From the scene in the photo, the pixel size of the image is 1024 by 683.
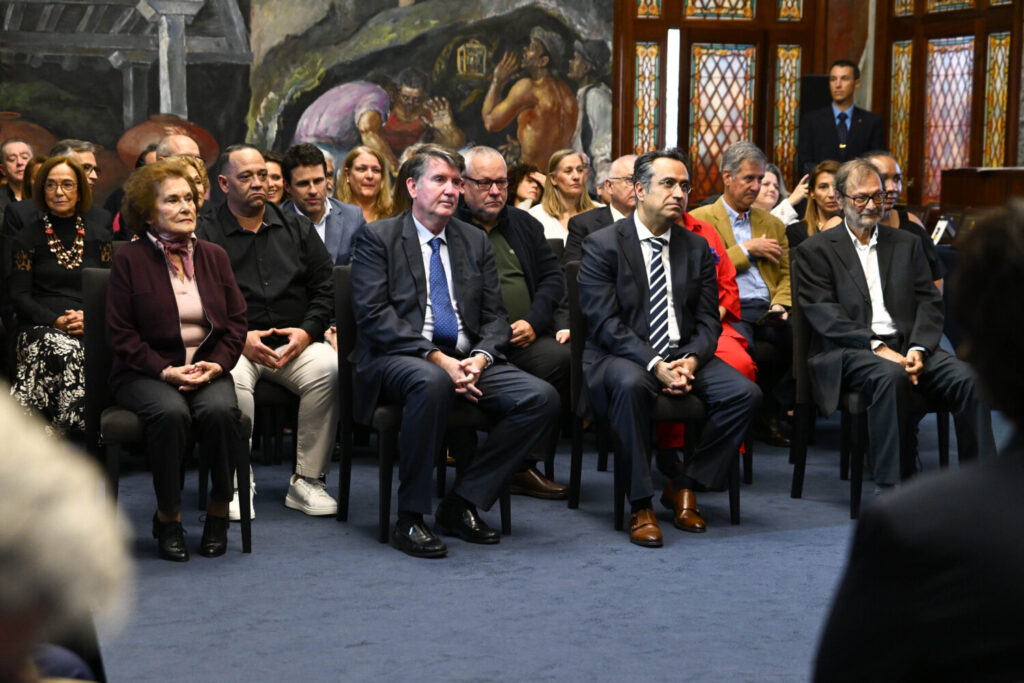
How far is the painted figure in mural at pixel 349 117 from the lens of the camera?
10.0 metres

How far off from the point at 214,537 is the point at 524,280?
5.79ft

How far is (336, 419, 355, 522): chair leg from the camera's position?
14.4ft

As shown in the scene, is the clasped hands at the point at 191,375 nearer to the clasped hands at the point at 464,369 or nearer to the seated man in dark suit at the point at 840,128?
the clasped hands at the point at 464,369

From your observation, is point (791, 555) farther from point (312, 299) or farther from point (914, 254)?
point (312, 299)

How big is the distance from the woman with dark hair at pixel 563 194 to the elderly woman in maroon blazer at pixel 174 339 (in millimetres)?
2288

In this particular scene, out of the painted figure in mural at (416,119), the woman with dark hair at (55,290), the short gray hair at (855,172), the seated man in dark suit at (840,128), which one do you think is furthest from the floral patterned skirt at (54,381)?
the seated man in dark suit at (840,128)

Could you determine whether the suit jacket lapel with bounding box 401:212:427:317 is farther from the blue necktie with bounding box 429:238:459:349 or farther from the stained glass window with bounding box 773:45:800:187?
the stained glass window with bounding box 773:45:800:187

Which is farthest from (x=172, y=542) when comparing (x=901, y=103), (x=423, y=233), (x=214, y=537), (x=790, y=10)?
(x=901, y=103)

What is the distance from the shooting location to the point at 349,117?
33.1ft

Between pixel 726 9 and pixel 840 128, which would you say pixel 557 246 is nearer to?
pixel 840 128

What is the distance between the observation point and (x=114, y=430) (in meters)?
3.94

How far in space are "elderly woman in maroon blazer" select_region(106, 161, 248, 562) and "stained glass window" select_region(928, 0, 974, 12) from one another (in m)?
7.88

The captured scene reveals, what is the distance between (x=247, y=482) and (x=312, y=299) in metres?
1.09

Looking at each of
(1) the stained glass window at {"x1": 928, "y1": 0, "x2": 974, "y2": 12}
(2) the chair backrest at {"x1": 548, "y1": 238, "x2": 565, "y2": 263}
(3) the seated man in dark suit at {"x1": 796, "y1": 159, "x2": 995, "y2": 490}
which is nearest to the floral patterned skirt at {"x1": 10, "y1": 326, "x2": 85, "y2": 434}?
(2) the chair backrest at {"x1": 548, "y1": 238, "x2": 565, "y2": 263}
